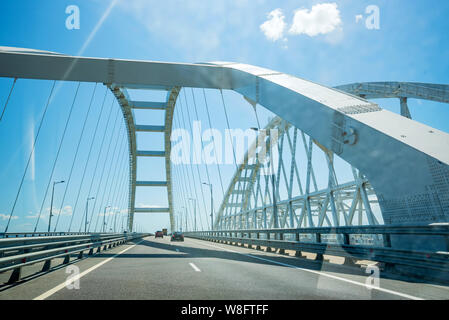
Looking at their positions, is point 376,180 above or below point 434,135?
below

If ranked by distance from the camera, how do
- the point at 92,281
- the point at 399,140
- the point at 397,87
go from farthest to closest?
the point at 397,87 → the point at 399,140 → the point at 92,281

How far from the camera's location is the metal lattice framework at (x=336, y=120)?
7086 mm

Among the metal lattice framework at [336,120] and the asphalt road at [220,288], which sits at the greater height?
the metal lattice framework at [336,120]

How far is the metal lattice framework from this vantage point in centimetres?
709

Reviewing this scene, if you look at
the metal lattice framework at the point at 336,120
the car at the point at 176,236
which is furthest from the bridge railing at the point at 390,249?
the car at the point at 176,236

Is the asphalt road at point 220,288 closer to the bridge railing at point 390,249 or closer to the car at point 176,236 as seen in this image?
the bridge railing at point 390,249

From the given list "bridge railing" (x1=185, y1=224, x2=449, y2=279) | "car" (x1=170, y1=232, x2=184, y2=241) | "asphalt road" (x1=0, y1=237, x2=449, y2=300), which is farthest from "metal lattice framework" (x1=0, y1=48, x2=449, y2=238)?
"car" (x1=170, y1=232, x2=184, y2=241)

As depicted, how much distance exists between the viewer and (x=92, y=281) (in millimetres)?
6246

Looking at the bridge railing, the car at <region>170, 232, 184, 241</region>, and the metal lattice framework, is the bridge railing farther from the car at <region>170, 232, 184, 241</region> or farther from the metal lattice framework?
the car at <region>170, 232, 184, 241</region>

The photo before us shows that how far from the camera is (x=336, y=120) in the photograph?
9539mm

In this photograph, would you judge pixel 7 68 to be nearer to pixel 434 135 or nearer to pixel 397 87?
pixel 434 135
